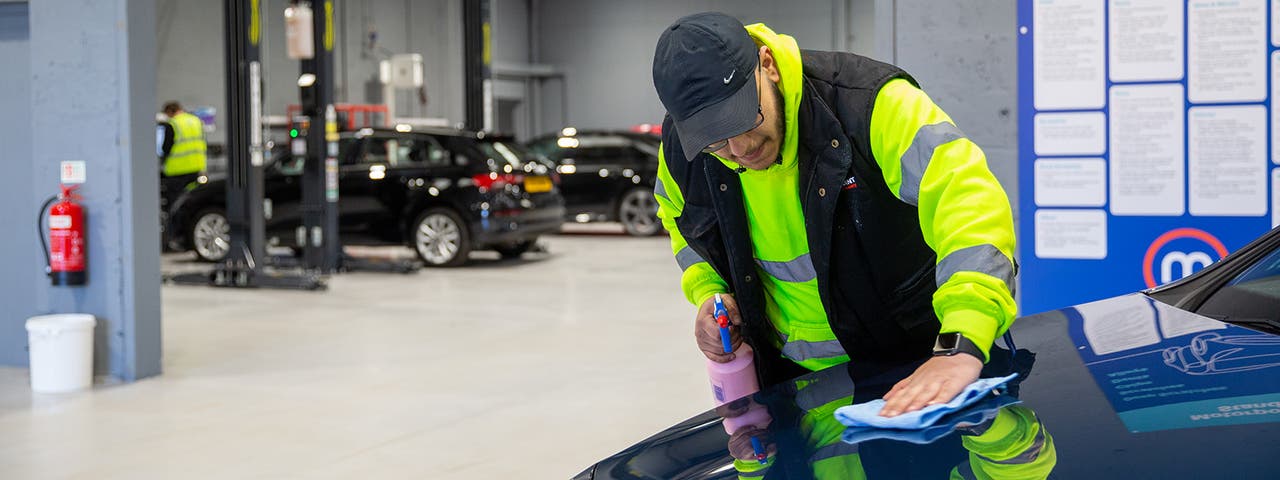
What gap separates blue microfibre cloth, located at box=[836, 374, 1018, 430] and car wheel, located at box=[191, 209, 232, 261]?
10791mm

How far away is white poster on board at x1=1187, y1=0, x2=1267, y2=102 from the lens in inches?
149

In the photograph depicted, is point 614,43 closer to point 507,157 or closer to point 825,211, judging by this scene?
point 507,157

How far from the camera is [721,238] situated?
2340 millimetres

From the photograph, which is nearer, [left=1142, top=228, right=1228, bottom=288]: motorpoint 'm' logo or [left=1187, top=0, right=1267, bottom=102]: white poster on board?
[left=1187, top=0, right=1267, bottom=102]: white poster on board

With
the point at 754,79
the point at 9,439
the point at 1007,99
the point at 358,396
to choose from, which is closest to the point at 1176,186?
the point at 1007,99

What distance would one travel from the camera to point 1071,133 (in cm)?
402

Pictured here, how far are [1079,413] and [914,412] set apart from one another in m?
0.19

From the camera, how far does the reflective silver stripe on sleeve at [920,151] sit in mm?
1915

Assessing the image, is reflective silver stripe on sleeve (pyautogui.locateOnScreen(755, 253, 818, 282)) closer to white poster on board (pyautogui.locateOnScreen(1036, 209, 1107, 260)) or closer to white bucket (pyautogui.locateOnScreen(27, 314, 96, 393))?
white poster on board (pyautogui.locateOnScreen(1036, 209, 1107, 260))

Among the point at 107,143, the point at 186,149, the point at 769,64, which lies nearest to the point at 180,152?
the point at 186,149

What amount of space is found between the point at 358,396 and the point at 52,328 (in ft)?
4.69

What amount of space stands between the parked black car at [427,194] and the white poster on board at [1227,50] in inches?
305

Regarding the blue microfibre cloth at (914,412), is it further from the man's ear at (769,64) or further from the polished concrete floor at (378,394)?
the polished concrete floor at (378,394)

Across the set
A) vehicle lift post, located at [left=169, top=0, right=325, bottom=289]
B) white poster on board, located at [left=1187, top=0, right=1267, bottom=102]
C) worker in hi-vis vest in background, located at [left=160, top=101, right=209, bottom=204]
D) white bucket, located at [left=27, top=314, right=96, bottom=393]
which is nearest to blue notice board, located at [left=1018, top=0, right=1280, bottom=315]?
white poster on board, located at [left=1187, top=0, right=1267, bottom=102]
